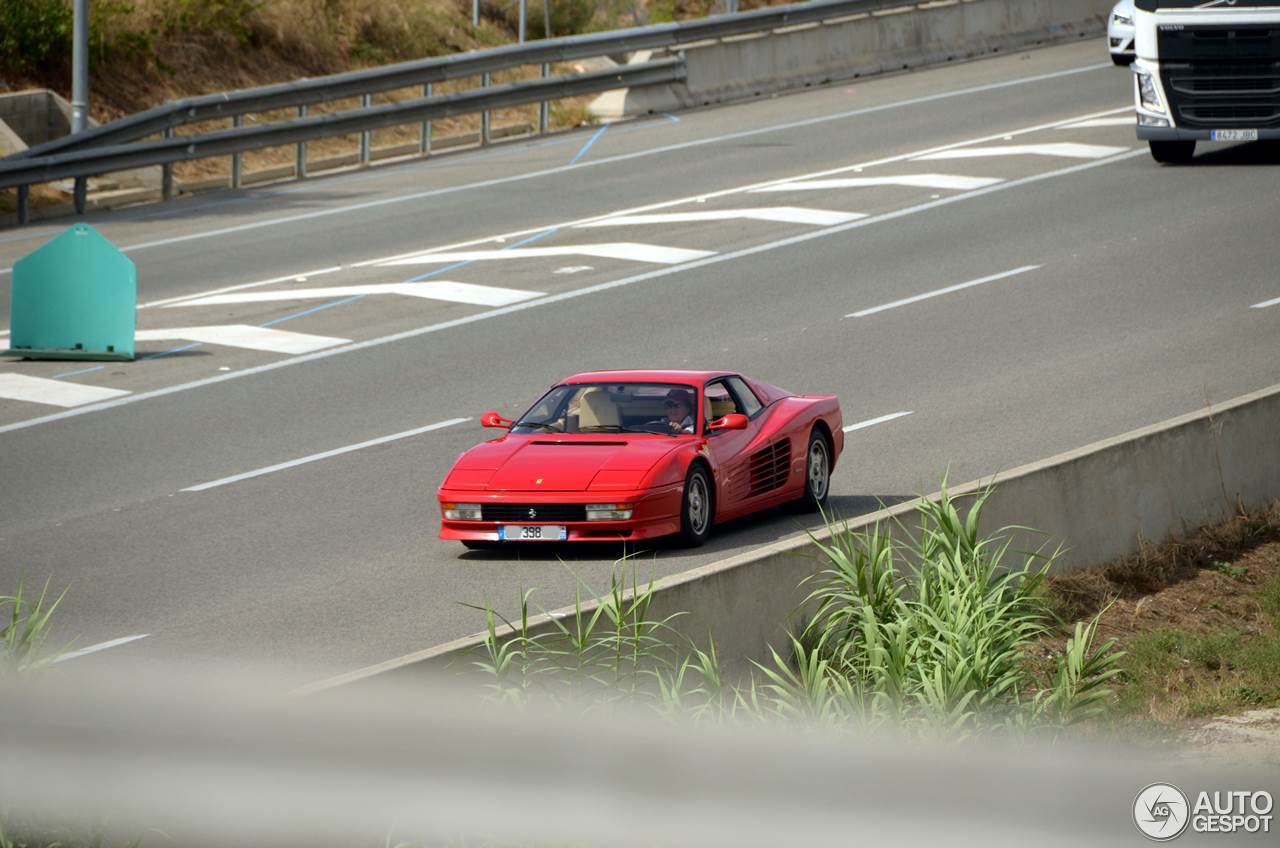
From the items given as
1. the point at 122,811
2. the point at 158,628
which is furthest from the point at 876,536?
the point at 122,811

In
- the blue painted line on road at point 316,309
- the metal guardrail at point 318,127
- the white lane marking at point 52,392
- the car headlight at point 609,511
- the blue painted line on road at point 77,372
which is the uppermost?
the metal guardrail at point 318,127

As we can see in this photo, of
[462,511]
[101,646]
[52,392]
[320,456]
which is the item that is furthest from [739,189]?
[101,646]

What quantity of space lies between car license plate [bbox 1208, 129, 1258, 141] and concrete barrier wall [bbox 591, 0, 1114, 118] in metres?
11.9

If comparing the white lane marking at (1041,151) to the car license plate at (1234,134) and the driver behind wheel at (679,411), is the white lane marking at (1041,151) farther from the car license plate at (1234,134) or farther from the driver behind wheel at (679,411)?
the driver behind wheel at (679,411)

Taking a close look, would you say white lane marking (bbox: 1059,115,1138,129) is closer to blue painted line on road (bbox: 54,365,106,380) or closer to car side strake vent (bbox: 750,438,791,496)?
blue painted line on road (bbox: 54,365,106,380)

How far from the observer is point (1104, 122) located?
3055 centimetres

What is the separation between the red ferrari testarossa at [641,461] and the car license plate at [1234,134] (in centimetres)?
1403

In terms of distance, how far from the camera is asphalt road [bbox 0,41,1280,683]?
1156cm

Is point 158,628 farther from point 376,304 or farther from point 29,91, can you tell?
point 29,91

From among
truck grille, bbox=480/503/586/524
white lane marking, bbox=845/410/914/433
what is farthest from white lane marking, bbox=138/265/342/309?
truck grille, bbox=480/503/586/524

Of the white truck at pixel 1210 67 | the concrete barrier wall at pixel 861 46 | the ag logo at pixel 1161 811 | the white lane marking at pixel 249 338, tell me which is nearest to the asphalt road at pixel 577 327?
the white lane marking at pixel 249 338

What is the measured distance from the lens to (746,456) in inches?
484

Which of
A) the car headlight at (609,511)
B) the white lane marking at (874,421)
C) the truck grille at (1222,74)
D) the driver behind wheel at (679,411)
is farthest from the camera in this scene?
the truck grille at (1222,74)

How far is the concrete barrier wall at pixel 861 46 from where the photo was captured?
34594mm
